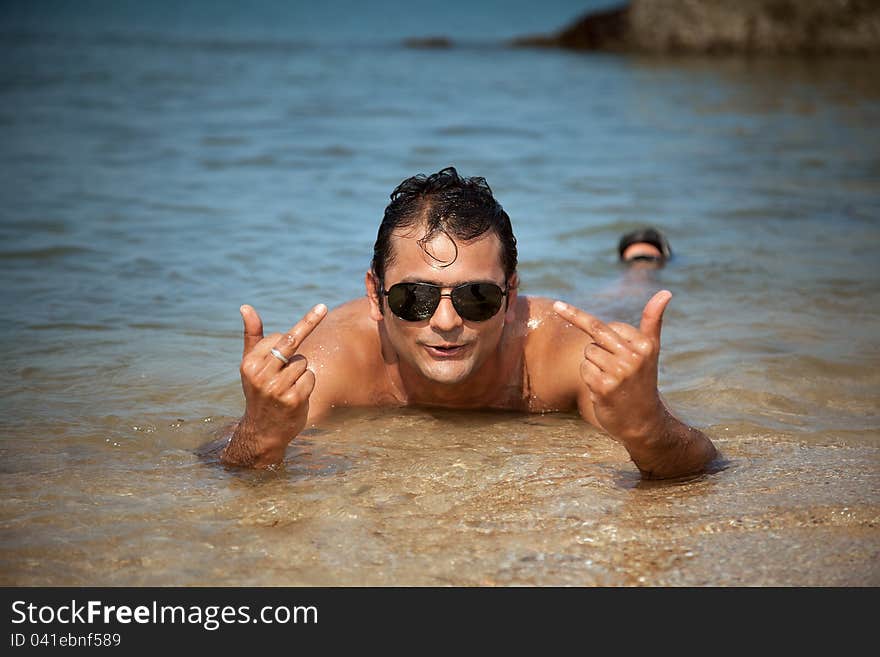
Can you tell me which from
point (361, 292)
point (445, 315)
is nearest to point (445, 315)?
point (445, 315)

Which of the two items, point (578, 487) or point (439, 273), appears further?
point (439, 273)

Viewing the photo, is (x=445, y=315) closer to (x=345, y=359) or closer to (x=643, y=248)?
(x=345, y=359)

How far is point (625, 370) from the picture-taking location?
3.17m

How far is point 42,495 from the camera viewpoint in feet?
11.3

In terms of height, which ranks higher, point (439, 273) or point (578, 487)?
point (439, 273)

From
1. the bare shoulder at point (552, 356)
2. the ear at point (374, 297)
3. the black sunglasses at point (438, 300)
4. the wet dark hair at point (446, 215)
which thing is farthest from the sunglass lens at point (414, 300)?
the bare shoulder at point (552, 356)

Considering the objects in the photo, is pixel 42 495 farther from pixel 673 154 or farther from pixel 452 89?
pixel 452 89

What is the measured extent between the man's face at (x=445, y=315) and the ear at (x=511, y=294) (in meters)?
0.09

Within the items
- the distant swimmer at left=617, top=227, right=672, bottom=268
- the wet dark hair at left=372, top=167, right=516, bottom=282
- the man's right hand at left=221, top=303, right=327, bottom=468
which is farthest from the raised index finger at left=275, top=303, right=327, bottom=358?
the distant swimmer at left=617, top=227, right=672, bottom=268

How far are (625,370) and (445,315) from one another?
88cm

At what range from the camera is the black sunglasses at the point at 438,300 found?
12.6ft
